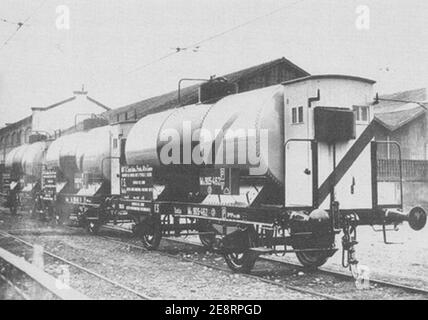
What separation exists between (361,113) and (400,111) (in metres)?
23.3

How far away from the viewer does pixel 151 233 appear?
536 inches

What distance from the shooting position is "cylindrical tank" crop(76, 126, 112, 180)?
664 inches

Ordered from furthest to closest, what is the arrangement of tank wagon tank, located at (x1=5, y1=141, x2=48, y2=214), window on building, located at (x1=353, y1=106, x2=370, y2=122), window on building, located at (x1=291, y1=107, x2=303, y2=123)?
tank wagon tank, located at (x1=5, y1=141, x2=48, y2=214), window on building, located at (x1=353, y1=106, x2=370, y2=122), window on building, located at (x1=291, y1=107, x2=303, y2=123)

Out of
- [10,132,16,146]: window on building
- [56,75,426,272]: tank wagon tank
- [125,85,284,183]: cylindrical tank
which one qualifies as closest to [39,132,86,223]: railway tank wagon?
[125,85,284,183]: cylindrical tank

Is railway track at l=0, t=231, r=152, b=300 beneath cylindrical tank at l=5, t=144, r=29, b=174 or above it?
beneath

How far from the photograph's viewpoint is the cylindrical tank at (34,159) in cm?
2391

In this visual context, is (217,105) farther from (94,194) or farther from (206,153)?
(94,194)

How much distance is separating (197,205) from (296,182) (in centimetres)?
277

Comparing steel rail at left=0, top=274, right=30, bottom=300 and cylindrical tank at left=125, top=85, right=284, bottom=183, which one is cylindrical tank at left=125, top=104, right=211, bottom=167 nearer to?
cylindrical tank at left=125, top=85, right=284, bottom=183

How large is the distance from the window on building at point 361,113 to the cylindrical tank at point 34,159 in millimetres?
17083

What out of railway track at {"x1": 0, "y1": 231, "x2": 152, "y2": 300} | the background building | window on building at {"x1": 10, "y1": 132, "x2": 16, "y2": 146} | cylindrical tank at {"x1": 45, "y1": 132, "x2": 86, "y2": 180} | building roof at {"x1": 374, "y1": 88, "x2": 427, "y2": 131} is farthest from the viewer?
window on building at {"x1": 10, "y1": 132, "x2": 16, "y2": 146}

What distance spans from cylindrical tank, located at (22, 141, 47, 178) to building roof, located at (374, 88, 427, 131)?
15902mm

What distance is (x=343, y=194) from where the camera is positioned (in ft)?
30.8
